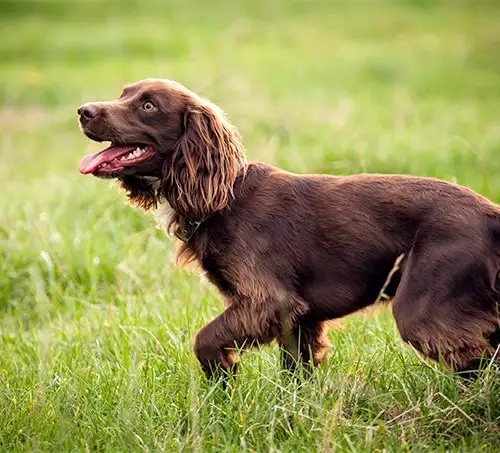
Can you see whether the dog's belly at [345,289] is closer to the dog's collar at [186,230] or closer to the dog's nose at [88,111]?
the dog's collar at [186,230]

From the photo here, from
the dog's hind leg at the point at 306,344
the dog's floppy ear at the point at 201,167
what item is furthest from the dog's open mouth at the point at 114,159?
the dog's hind leg at the point at 306,344

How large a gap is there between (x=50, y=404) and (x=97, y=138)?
4.02 ft

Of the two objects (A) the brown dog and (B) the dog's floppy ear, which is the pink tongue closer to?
(A) the brown dog

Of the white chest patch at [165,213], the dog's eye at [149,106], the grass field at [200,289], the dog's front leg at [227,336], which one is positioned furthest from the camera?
the white chest patch at [165,213]

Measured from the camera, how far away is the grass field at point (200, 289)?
11.0 ft

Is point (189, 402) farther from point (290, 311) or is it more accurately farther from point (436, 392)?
point (436, 392)

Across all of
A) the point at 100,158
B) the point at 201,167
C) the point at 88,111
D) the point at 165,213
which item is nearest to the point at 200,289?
the point at 165,213

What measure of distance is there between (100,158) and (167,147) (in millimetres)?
324

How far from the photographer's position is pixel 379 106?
13133 millimetres

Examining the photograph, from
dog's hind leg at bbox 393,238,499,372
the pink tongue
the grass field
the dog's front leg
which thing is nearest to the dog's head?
the pink tongue

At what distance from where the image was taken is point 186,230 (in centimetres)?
405

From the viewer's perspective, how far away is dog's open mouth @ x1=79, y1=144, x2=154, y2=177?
3891 mm

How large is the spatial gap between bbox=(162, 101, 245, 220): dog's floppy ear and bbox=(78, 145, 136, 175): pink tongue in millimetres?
220

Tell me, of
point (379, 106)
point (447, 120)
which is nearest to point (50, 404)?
point (447, 120)
